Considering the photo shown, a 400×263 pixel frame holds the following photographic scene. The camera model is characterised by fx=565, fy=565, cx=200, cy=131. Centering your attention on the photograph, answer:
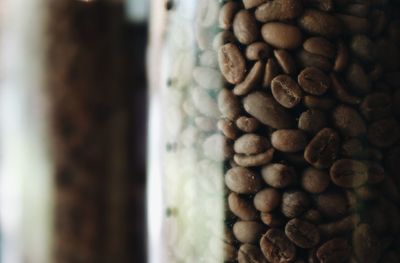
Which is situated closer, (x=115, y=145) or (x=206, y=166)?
(x=206, y=166)

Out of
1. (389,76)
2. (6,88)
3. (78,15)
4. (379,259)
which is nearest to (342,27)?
(389,76)

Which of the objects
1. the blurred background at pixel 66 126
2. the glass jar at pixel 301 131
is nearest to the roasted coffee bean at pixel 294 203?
the glass jar at pixel 301 131

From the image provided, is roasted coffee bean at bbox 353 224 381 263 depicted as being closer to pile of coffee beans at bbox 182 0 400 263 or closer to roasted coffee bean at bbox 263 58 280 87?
pile of coffee beans at bbox 182 0 400 263

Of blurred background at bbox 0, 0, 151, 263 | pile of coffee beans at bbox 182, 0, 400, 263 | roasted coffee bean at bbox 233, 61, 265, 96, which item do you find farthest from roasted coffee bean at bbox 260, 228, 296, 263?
blurred background at bbox 0, 0, 151, 263

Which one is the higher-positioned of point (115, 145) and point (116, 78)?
point (116, 78)

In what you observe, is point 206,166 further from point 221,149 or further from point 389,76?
point 389,76

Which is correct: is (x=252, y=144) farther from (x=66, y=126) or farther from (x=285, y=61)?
(x=66, y=126)

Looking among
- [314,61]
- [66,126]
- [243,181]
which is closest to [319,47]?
[314,61]
